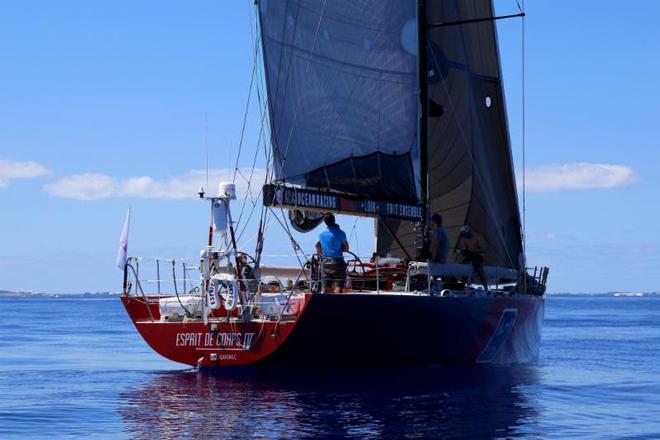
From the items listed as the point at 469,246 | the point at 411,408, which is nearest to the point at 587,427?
the point at 411,408

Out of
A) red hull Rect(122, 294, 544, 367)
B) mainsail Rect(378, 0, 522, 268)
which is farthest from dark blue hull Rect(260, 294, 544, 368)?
mainsail Rect(378, 0, 522, 268)

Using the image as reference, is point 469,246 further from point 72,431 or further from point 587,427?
point 72,431

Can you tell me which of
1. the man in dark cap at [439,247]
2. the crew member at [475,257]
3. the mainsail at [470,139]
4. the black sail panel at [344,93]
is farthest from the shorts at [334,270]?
the mainsail at [470,139]

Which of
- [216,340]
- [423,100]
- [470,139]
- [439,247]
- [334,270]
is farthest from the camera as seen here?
[470,139]

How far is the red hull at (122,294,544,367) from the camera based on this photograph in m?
19.3

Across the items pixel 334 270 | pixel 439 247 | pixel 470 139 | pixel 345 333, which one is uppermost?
pixel 470 139

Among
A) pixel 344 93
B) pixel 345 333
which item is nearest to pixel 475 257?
pixel 344 93

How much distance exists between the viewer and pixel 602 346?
3638cm

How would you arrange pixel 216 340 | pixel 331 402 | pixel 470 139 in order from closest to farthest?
1. pixel 331 402
2. pixel 216 340
3. pixel 470 139

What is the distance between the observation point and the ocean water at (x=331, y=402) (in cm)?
1531

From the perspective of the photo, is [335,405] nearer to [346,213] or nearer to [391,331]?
[391,331]

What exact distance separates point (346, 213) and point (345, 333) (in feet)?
9.04

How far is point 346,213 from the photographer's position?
21.5 m

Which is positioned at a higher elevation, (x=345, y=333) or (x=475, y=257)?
(x=475, y=257)
